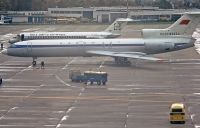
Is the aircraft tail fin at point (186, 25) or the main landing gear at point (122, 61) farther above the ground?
the aircraft tail fin at point (186, 25)

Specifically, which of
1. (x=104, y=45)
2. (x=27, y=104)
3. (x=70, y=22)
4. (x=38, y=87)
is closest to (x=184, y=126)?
(x=27, y=104)

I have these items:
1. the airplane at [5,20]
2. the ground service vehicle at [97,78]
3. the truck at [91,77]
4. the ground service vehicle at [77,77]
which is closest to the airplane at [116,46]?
the ground service vehicle at [77,77]

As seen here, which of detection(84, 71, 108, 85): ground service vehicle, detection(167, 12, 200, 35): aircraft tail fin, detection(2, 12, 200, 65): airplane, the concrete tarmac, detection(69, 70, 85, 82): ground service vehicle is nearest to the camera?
the concrete tarmac

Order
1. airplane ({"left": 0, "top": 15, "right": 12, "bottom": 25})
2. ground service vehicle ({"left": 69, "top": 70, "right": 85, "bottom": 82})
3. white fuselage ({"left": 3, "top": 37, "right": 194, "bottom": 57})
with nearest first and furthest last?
ground service vehicle ({"left": 69, "top": 70, "right": 85, "bottom": 82}) < white fuselage ({"left": 3, "top": 37, "right": 194, "bottom": 57}) < airplane ({"left": 0, "top": 15, "right": 12, "bottom": 25})

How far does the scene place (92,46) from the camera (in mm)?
79875

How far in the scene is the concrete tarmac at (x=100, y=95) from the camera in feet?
149

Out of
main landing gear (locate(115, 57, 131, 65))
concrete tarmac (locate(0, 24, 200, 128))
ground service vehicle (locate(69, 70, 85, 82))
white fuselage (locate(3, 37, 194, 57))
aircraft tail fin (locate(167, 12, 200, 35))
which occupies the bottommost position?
concrete tarmac (locate(0, 24, 200, 128))

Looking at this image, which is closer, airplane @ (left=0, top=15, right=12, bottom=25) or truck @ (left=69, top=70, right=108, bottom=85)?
truck @ (left=69, top=70, right=108, bottom=85)

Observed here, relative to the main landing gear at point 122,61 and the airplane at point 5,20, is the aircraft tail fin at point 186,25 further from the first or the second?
the airplane at point 5,20

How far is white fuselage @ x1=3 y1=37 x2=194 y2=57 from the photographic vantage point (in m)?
79.1

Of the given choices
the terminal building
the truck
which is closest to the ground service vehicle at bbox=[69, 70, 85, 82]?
the truck

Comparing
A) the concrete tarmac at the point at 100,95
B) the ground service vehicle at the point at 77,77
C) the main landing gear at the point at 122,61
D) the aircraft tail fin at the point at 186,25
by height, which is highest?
the aircraft tail fin at the point at 186,25

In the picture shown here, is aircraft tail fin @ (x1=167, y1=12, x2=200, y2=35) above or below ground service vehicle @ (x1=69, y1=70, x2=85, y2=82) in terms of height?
above

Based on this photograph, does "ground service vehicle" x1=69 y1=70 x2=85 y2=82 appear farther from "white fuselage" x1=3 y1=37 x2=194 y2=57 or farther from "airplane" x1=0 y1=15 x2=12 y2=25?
"airplane" x1=0 y1=15 x2=12 y2=25
